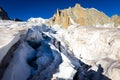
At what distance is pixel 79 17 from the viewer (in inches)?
5153

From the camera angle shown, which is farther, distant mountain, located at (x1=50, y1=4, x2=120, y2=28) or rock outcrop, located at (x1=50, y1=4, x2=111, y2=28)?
distant mountain, located at (x1=50, y1=4, x2=120, y2=28)

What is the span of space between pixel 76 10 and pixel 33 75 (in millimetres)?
120343

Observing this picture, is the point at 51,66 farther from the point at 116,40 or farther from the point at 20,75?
the point at 116,40

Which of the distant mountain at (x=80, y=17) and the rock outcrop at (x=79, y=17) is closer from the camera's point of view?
the rock outcrop at (x=79, y=17)

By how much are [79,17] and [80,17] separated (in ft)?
3.96

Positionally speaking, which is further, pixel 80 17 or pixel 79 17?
pixel 80 17

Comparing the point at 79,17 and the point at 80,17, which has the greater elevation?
the point at 80,17

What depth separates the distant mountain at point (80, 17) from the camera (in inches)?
4852

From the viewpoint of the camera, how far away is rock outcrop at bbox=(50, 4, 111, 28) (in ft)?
404

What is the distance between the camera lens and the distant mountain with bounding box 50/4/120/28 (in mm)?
123250

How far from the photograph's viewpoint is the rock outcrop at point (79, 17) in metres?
123

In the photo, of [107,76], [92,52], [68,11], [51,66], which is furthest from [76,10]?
[51,66]

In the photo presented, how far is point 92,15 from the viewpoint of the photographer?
13888cm

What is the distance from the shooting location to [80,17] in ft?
Result: 433
